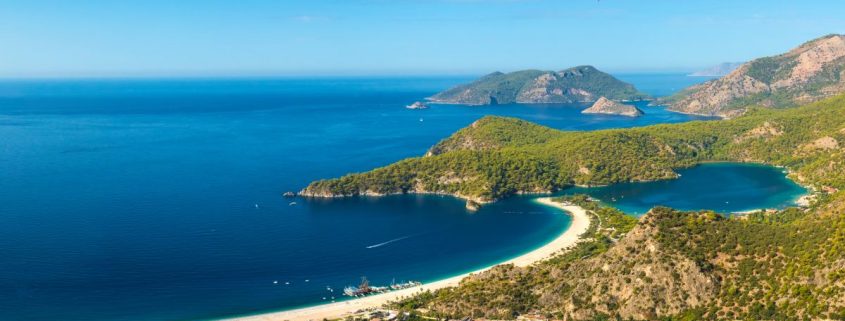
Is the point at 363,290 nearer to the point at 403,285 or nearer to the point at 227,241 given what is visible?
the point at 403,285

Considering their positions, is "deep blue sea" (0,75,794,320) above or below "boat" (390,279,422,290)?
above

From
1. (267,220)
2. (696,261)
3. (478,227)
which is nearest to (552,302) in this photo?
(696,261)

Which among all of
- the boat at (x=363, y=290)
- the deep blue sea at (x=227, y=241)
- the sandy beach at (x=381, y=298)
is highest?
the deep blue sea at (x=227, y=241)

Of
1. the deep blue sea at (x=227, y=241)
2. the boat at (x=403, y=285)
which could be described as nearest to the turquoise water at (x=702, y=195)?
the deep blue sea at (x=227, y=241)

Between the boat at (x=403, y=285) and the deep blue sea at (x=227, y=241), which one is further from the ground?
the deep blue sea at (x=227, y=241)

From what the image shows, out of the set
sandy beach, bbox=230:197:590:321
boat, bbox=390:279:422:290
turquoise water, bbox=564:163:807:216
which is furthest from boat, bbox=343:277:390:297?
turquoise water, bbox=564:163:807:216

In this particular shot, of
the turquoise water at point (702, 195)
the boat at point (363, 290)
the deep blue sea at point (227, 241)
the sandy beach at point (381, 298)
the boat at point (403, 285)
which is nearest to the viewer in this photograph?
the sandy beach at point (381, 298)

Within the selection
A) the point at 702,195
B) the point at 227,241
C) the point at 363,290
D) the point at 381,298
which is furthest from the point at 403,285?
the point at 702,195

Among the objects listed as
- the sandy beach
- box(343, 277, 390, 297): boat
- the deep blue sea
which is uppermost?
the deep blue sea

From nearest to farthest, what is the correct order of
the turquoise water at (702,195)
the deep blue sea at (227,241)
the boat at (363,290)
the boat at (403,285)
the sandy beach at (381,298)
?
the sandy beach at (381,298)
the deep blue sea at (227,241)
the boat at (363,290)
the boat at (403,285)
the turquoise water at (702,195)

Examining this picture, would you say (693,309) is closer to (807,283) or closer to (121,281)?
(807,283)

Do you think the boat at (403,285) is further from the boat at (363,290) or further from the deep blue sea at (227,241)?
the deep blue sea at (227,241)

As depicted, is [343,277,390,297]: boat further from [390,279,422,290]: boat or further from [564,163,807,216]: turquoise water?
[564,163,807,216]: turquoise water
